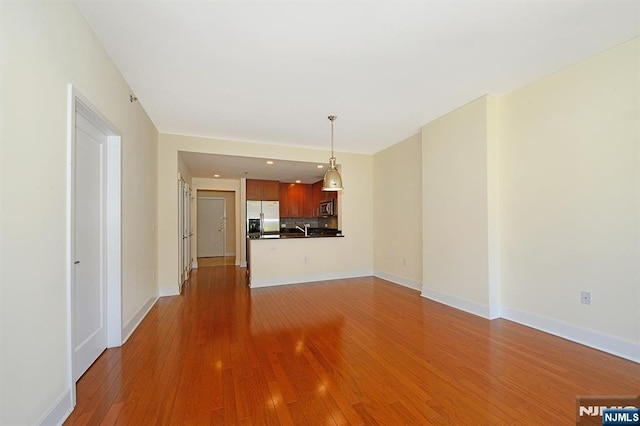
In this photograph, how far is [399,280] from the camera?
496 centimetres

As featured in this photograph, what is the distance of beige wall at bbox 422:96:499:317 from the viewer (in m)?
3.18

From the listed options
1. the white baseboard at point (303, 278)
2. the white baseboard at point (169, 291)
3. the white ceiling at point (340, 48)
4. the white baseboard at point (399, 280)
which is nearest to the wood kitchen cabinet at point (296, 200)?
the white baseboard at point (303, 278)

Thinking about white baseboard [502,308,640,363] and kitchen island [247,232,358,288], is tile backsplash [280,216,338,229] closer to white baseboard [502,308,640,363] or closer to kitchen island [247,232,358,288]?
kitchen island [247,232,358,288]

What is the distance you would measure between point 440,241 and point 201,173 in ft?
18.6

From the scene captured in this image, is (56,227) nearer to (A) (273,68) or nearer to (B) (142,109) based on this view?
(A) (273,68)

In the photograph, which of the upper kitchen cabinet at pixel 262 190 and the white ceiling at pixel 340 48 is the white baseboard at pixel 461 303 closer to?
the white ceiling at pixel 340 48

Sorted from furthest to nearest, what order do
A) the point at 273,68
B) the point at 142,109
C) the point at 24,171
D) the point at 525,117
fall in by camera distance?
the point at 142,109 → the point at 525,117 → the point at 273,68 → the point at 24,171

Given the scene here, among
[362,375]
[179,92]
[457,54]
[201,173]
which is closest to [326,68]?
[457,54]

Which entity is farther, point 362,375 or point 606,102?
point 606,102

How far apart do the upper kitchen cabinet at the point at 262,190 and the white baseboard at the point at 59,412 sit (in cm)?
582

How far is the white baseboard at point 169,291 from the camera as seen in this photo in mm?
4273

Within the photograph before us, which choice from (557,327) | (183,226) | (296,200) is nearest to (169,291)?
(183,226)

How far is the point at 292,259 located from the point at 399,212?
2.25 meters

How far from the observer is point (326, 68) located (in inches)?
99.7
